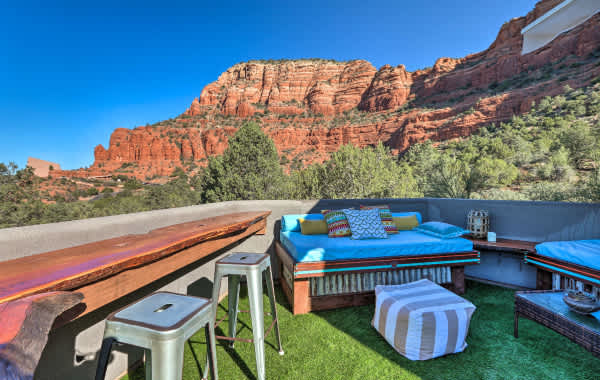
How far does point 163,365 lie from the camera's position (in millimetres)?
728

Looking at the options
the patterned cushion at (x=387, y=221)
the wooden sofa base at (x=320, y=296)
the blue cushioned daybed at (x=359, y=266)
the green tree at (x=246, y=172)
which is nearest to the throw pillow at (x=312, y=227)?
the blue cushioned daybed at (x=359, y=266)

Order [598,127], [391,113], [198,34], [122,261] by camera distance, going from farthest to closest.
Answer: [391,113]
[198,34]
[598,127]
[122,261]

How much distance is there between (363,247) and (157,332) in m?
1.98

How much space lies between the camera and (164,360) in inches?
28.8

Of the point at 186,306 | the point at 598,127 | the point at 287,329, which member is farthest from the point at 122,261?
the point at 598,127

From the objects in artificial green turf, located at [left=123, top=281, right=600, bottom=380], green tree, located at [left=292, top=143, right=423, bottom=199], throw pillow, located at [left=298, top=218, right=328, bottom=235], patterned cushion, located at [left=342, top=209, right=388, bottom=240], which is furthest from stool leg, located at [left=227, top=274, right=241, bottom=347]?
green tree, located at [left=292, top=143, right=423, bottom=199]

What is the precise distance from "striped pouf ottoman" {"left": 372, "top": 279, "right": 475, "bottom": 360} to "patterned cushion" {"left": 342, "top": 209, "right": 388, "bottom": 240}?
3.26ft

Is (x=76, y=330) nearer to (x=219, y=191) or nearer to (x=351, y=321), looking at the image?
(x=351, y=321)

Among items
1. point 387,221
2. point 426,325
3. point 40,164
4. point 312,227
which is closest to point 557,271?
point 387,221

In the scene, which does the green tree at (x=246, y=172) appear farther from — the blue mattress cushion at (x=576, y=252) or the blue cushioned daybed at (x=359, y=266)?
the blue mattress cushion at (x=576, y=252)

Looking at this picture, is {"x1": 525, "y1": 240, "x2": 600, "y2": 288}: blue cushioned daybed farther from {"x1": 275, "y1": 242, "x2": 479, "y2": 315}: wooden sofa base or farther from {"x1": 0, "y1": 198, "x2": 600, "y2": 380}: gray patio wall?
{"x1": 275, "y1": 242, "x2": 479, "y2": 315}: wooden sofa base

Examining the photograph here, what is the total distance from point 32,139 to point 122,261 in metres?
29.8

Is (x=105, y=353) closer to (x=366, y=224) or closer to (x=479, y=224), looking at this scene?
(x=366, y=224)

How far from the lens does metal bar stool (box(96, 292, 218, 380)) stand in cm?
73
